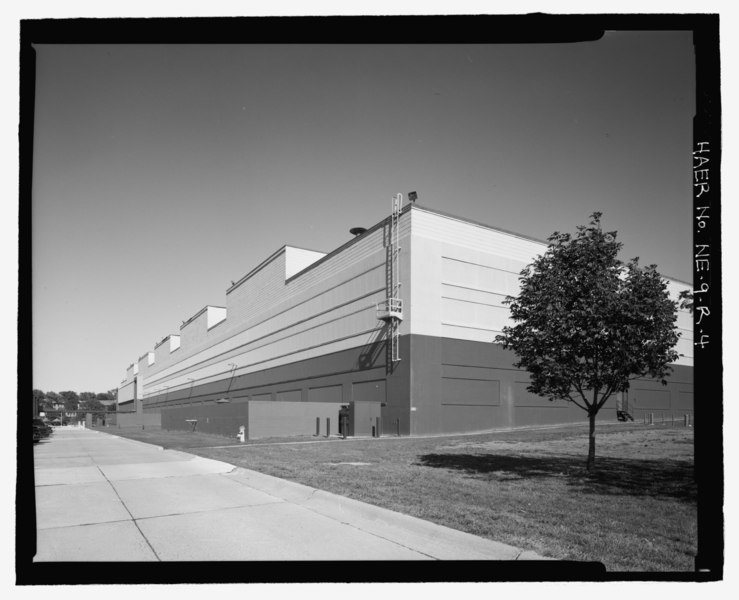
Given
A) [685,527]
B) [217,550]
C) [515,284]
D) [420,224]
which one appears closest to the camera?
[217,550]

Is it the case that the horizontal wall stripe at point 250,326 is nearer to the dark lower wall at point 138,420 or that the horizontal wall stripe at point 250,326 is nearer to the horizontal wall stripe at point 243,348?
the horizontal wall stripe at point 243,348

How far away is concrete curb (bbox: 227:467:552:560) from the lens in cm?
643

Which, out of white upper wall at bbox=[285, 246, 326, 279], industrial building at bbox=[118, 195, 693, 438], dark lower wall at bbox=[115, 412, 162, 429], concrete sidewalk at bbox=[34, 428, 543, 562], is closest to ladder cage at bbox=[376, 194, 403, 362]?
industrial building at bbox=[118, 195, 693, 438]

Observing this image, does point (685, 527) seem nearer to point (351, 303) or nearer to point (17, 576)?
point (17, 576)

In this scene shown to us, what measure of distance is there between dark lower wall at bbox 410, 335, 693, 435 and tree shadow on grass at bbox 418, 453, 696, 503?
1833 centimetres

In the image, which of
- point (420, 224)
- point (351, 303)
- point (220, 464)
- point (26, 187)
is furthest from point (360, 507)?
point (351, 303)

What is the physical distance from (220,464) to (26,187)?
12.6m

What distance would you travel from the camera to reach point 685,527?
299 inches

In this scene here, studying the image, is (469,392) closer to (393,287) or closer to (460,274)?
(460,274)

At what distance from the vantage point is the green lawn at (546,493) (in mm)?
6754

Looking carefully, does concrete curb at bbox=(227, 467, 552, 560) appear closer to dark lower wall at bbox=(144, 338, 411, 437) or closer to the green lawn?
the green lawn

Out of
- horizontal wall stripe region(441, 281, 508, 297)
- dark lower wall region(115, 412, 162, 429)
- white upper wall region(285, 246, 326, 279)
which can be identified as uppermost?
white upper wall region(285, 246, 326, 279)

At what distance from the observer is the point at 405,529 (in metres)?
7.63

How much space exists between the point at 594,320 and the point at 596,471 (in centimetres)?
389
